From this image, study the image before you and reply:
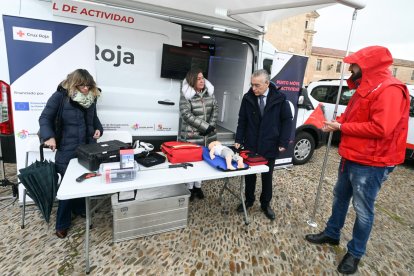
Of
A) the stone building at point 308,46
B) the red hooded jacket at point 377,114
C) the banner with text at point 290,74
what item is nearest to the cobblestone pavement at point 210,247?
the red hooded jacket at point 377,114

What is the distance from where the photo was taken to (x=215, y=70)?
14.5 feet

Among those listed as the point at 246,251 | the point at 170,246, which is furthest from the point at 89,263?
the point at 246,251

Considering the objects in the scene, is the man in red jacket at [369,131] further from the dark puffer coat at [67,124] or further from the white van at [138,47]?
the dark puffer coat at [67,124]

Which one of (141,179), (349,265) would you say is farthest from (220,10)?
(349,265)

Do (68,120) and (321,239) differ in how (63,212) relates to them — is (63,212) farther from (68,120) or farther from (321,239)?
(321,239)

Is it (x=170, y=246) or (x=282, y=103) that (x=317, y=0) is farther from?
(x=170, y=246)

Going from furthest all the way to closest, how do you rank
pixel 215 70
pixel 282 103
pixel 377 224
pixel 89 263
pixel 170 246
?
pixel 215 70 → pixel 377 224 → pixel 282 103 → pixel 170 246 → pixel 89 263

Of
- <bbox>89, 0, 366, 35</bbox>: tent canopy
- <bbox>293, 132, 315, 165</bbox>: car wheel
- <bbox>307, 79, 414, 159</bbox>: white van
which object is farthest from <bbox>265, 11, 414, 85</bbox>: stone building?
<bbox>89, 0, 366, 35</bbox>: tent canopy

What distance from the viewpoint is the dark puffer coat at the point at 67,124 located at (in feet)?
6.82

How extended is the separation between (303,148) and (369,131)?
2.98m

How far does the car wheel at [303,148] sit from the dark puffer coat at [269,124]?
2.04 meters

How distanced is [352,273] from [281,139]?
1.28 meters

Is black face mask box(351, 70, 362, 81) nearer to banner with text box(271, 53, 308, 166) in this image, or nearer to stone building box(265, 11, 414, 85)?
banner with text box(271, 53, 308, 166)

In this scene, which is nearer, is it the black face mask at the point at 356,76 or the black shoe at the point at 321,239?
the black face mask at the point at 356,76
